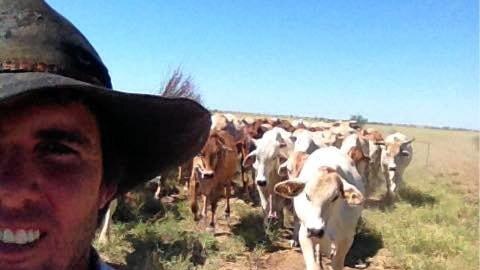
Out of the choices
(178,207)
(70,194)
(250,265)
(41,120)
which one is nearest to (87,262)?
(70,194)

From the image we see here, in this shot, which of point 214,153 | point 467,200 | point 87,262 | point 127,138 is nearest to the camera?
point 87,262

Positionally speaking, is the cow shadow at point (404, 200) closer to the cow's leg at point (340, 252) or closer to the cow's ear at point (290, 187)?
the cow's leg at point (340, 252)

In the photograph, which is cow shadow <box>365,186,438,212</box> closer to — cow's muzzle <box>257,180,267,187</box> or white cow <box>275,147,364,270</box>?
cow's muzzle <box>257,180,267,187</box>

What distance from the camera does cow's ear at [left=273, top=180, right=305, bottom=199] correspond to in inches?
244

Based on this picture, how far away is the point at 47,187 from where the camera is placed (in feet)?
3.83

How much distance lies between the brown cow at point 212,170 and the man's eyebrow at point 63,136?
8.09m

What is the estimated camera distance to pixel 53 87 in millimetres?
1086

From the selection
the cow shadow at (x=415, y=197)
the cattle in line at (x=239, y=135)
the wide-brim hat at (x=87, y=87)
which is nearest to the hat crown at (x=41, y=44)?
the wide-brim hat at (x=87, y=87)

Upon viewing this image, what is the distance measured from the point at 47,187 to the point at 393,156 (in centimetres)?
1452

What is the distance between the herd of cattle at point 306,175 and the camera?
6027 mm

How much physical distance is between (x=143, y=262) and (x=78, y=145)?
6.80 meters

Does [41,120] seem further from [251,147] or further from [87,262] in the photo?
→ [251,147]

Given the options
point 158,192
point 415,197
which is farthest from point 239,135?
point 415,197

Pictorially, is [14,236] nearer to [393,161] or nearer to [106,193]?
[106,193]
